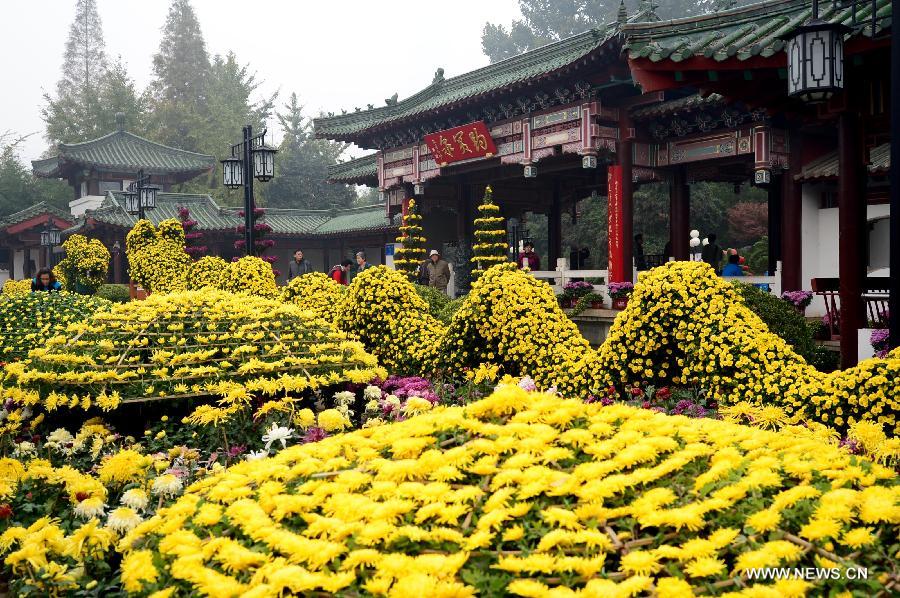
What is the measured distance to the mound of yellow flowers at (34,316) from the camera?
7445 millimetres

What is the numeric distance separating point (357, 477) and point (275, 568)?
42 cm

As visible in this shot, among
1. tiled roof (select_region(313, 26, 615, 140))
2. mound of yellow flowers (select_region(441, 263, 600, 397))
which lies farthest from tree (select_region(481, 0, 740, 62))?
mound of yellow flowers (select_region(441, 263, 600, 397))

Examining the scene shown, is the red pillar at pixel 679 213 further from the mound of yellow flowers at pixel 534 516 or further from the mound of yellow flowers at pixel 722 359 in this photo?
the mound of yellow flowers at pixel 534 516

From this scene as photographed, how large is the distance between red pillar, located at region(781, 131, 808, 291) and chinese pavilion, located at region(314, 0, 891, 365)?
21 millimetres

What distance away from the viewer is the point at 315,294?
9.11 metres

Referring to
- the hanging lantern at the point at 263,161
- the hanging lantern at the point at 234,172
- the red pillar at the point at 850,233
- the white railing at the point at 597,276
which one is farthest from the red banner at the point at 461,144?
the red pillar at the point at 850,233

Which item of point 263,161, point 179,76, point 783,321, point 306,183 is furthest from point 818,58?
point 179,76

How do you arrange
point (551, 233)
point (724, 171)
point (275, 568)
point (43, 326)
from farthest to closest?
1. point (551, 233)
2. point (724, 171)
3. point (43, 326)
4. point (275, 568)

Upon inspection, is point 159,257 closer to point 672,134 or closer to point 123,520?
point 672,134

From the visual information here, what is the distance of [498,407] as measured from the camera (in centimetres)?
248

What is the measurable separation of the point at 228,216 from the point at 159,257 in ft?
57.0

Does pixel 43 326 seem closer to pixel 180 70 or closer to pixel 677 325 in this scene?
pixel 677 325

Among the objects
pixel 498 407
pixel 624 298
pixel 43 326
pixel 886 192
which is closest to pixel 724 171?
pixel 886 192

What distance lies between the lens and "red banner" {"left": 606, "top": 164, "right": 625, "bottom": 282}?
13062 mm
